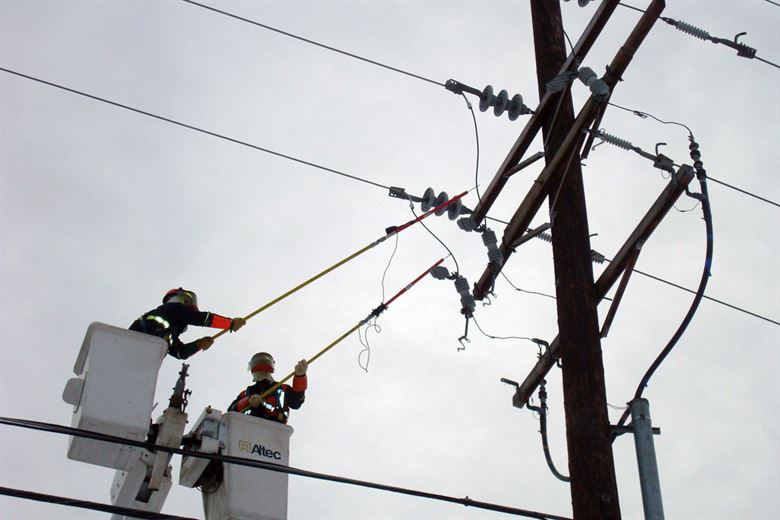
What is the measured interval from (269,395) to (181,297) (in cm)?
116

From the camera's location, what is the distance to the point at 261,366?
9.69 meters

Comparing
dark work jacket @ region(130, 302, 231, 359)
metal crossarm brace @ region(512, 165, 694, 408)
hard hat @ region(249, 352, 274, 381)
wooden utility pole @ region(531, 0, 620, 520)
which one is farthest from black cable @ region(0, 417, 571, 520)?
hard hat @ region(249, 352, 274, 381)

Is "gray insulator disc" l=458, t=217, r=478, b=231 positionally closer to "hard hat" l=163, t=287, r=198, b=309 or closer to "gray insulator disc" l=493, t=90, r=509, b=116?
"gray insulator disc" l=493, t=90, r=509, b=116

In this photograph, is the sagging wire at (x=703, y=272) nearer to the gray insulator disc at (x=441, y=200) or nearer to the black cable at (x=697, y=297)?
the black cable at (x=697, y=297)

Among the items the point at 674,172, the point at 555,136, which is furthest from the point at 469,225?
the point at 674,172

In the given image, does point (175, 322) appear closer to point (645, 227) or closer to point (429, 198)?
point (429, 198)

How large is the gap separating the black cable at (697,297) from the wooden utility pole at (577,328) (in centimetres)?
29

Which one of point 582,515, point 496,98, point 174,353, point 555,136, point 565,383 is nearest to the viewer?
point 582,515

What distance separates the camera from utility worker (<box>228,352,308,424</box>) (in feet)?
28.3

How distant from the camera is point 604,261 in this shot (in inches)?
335

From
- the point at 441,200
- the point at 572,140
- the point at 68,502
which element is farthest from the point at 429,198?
the point at 68,502

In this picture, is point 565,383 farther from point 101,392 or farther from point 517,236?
point 101,392

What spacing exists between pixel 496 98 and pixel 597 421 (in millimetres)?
2954

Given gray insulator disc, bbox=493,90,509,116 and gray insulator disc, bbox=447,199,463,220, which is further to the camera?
gray insulator disc, bbox=447,199,463,220
